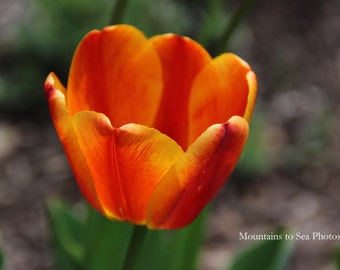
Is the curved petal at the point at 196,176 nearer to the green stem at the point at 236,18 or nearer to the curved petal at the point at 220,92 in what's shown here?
the curved petal at the point at 220,92

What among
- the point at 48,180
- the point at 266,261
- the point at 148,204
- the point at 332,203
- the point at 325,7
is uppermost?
the point at 148,204

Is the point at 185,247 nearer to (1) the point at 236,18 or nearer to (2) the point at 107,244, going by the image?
(2) the point at 107,244

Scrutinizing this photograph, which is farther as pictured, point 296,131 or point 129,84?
point 296,131

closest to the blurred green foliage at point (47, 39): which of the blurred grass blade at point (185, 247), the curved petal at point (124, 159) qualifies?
the blurred grass blade at point (185, 247)

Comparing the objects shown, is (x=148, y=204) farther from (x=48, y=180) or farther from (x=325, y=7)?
(x=325, y=7)

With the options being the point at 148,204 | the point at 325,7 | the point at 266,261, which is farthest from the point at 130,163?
the point at 325,7

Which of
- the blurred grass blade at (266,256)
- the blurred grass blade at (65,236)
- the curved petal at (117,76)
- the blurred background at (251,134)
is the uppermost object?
the curved petal at (117,76)

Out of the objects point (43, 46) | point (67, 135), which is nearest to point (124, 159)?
point (67, 135)
